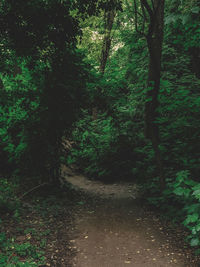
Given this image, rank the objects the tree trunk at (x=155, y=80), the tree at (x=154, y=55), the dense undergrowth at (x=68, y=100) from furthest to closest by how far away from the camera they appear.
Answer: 1. the tree trunk at (x=155, y=80)
2. the tree at (x=154, y=55)
3. the dense undergrowth at (x=68, y=100)

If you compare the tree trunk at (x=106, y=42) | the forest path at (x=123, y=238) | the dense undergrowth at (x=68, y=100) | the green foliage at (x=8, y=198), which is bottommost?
the forest path at (x=123, y=238)

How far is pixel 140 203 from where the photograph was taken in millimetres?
7906

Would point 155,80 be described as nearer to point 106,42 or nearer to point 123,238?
point 123,238

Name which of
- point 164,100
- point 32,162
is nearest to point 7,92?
point 32,162

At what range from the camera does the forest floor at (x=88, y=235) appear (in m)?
4.57

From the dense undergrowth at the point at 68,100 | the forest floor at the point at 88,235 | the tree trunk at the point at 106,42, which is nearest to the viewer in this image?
the forest floor at the point at 88,235

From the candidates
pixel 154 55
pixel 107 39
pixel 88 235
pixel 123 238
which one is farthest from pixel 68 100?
pixel 107 39

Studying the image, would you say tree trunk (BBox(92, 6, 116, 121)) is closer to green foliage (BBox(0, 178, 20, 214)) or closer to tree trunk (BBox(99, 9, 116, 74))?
tree trunk (BBox(99, 9, 116, 74))

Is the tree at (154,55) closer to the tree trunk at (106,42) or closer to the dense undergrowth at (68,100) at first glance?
the dense undergrowth at (68,100)

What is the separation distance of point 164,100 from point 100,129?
7151 millimetres

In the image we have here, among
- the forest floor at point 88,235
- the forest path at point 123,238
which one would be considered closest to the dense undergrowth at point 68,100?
the forest floor at point 88,235

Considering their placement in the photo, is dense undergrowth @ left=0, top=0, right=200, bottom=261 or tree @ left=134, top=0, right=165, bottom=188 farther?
tree @ left=134, top=0, right=165, bottom=188

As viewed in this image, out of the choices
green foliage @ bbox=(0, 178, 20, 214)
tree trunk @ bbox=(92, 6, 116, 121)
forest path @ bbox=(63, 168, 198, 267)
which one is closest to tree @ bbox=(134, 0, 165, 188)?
forest path @ bbox=(63, 168, 198, 267)

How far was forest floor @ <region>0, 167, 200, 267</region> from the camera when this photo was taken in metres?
4.57
